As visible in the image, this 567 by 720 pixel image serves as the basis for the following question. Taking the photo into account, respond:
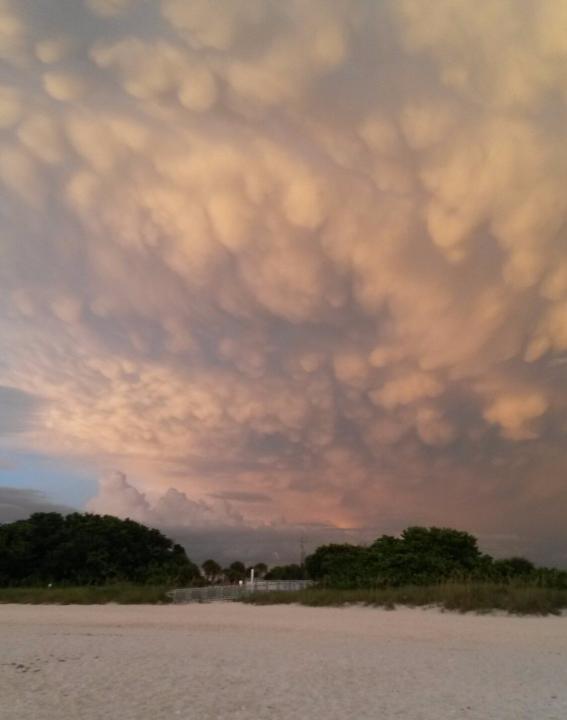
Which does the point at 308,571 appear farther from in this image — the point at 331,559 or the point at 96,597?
the point at 96,597

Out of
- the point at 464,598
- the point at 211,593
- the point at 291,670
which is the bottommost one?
the point at 291,670

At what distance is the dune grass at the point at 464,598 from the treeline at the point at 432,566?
3467 millimetres

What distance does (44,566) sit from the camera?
51125mm

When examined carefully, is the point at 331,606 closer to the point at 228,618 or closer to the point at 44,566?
the point at 228,618

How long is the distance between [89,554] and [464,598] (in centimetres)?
3461

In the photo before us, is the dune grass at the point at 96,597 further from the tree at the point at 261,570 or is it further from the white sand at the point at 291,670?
the tree at the point at 261,570

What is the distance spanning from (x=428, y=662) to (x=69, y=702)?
664 cm

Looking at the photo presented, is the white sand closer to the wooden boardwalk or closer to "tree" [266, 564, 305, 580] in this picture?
the wooden boardwalk

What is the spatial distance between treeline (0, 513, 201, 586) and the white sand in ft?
93.3

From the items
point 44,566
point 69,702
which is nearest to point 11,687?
point 69,702

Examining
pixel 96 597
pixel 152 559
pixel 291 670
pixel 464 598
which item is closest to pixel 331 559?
pixel 152 559

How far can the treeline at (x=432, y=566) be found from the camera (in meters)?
30.7

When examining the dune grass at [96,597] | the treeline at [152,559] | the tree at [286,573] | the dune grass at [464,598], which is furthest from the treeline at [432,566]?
the tree at [286,573]

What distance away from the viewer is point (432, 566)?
37562 mm
